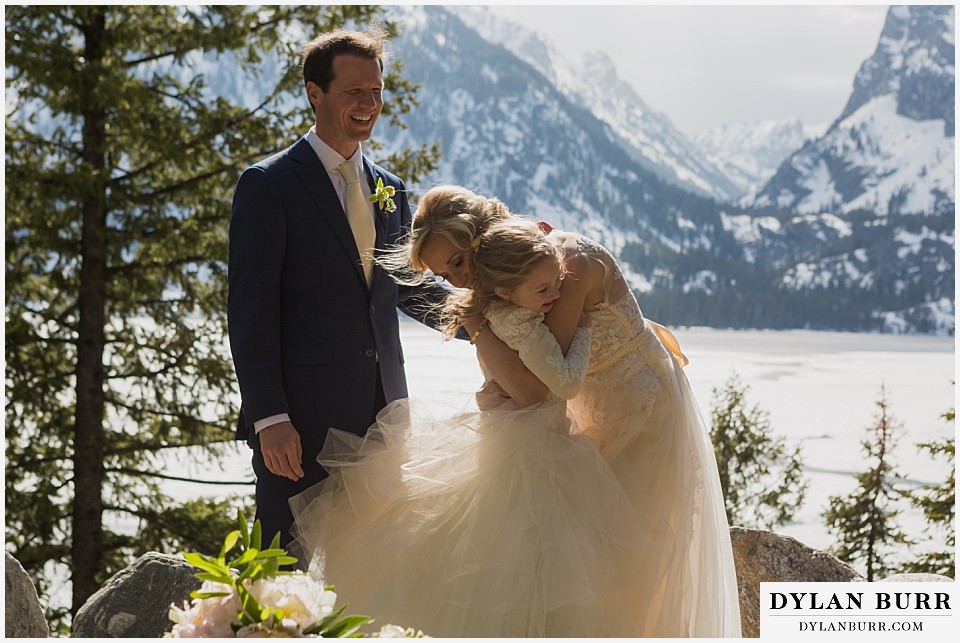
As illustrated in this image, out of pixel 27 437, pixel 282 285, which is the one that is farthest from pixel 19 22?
pixel 282 285

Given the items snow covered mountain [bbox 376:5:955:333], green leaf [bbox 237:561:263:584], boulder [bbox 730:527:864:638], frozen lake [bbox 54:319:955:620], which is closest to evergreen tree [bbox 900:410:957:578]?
boulder [bbox 730:527:864:638]

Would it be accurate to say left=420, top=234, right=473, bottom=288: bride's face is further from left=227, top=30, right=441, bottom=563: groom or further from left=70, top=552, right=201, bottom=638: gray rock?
left=70, top=552, right=201, bottom=638: gray rock

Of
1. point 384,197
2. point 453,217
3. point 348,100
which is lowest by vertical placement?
point 453,217

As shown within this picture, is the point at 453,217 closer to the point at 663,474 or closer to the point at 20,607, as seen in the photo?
the point at 663,474

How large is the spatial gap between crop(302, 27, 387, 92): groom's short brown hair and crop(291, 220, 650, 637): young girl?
31.1 inches

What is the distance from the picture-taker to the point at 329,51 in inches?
122

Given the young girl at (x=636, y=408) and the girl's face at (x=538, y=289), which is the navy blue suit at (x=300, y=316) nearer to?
the young girl at (x=636, y=408)

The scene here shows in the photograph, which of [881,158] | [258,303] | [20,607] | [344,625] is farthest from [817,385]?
[881,158]

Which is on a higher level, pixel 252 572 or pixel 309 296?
pixel 309 296

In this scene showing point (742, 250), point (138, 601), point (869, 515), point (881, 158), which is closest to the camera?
point (138, 601)

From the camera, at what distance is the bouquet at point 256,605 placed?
5.75 feet

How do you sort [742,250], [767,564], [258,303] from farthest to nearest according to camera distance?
[742,250] → [767,564] → [258,303]

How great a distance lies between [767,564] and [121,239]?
7.16 meters

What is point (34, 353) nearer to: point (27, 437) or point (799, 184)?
point (27, 437)
